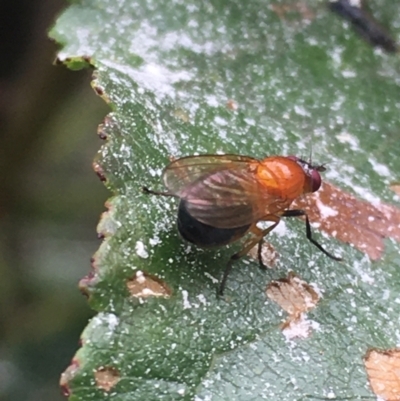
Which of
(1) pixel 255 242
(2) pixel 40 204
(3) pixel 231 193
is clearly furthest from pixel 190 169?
(2) pixel 40 204

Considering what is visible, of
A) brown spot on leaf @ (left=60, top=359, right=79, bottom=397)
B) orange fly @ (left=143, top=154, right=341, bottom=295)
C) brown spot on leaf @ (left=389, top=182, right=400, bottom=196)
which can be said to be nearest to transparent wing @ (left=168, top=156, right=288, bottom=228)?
orange fly @ (left=143, top=154, right=341, bottom=295)

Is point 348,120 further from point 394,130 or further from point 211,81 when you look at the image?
point 211,81

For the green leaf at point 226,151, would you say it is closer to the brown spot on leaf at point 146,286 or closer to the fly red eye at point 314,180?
the brown spot on leaf at point 146,286

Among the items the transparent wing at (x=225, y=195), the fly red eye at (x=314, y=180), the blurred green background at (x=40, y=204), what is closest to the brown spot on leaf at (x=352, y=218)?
the fly red eye at (x=314, y=180)

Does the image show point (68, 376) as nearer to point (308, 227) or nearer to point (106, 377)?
point (106, 377)

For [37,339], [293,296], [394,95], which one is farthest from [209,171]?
[37,339]

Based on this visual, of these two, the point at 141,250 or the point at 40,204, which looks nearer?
the point at 141,250

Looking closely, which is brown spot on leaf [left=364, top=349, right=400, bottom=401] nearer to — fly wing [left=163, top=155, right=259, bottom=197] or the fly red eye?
the fly red eye
